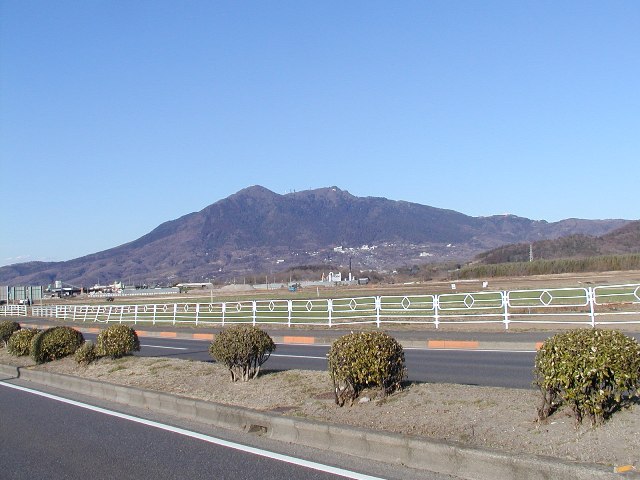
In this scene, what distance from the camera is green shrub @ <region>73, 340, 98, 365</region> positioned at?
54.9ft

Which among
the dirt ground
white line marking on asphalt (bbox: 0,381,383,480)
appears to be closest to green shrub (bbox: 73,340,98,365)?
the dirt ground

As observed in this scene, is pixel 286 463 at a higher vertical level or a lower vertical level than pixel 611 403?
lower

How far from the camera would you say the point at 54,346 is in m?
18.2

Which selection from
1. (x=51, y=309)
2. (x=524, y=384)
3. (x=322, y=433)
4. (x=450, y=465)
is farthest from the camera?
(x=51, y=309)

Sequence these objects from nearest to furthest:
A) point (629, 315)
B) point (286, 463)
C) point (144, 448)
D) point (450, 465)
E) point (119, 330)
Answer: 1. point (450, 465)
2. point (286, 463)
3. point (144, 448)
4. point (119, 330)
5. point (629, 315)

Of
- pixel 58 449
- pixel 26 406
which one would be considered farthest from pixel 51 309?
pixel 58 449

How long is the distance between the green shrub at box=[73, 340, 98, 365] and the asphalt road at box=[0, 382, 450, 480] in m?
4.89

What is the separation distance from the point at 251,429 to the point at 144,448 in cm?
136

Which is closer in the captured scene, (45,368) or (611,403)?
(611,403)

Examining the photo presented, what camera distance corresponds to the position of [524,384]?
1203cm

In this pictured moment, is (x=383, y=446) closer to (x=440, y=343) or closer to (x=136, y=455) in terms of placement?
(x=136, y=455)

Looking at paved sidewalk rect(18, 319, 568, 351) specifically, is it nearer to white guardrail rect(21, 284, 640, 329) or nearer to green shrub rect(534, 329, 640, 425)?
white guardrail rect(21, 284, 640, 329)

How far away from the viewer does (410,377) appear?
1388cm

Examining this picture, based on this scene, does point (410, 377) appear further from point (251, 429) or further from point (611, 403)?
point (611, 403)
